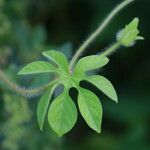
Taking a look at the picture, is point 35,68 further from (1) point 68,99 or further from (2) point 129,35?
(2) point 129,35

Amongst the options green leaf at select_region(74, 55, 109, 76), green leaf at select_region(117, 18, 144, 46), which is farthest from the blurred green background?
green leaf at select_region(74, 55, 109, 76)

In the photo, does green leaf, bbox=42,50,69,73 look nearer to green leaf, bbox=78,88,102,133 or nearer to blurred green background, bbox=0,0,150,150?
green leaf, bbox=78,88,102,133

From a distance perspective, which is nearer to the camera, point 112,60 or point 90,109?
point 90,109

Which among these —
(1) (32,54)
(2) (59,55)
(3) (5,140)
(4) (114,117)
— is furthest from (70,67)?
(4) (114,117)

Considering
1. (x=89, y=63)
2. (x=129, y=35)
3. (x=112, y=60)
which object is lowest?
(x=89, y=63)

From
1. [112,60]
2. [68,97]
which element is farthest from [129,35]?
[112,60]

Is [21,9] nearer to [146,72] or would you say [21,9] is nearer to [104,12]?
[104,12]

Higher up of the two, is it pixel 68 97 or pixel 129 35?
pixel 129 35

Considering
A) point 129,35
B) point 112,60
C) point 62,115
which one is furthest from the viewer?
point 112,60
